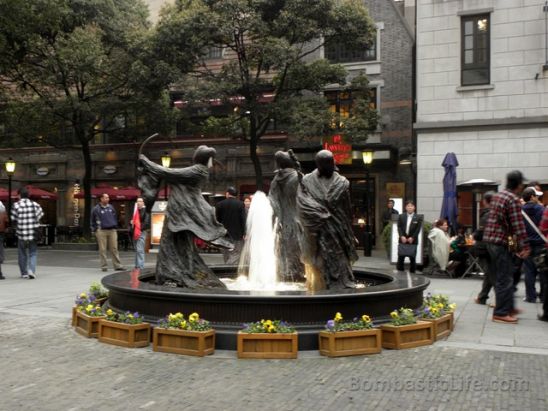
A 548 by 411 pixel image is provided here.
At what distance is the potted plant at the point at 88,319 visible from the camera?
722cm

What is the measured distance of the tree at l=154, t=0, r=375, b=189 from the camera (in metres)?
19.9

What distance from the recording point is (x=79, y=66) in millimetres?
21672

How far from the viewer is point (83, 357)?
20.6ft

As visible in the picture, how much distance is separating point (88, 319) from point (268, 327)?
2.52 metres

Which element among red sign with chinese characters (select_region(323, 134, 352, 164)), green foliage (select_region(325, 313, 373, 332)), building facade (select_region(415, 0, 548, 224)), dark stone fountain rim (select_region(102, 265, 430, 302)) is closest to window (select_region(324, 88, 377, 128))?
red sign with chinese characters (select_region(323, 134, 352, 164))

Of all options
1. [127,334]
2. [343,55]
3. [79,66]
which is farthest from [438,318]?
[343,55]

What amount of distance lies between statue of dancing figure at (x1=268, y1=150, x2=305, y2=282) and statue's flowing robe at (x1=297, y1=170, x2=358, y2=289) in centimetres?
201

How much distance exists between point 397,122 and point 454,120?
6.82 meters

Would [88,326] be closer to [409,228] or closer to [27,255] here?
[27,255]

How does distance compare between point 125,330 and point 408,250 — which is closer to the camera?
point 125,330

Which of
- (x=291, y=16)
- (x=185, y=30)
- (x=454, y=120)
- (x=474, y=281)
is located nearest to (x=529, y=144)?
(x=454, y=120)

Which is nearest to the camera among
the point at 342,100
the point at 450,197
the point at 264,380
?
the point at 264,380

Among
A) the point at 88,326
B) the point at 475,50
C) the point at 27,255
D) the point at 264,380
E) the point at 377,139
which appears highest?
the point at 475,50

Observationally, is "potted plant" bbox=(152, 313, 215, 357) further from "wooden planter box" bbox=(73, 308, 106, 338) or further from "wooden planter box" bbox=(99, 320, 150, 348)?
"wooden planter box" bbox=(73, 308, 106, 338)
